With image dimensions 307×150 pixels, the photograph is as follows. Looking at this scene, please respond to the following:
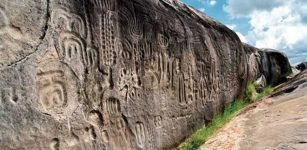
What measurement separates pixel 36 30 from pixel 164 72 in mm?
2410

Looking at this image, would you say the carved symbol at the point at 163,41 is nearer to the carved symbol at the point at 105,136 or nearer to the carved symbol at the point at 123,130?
the carved symbol at the point at 123,130

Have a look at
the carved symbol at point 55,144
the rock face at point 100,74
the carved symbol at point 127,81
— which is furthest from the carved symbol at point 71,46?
the carved symbol at point 55,144

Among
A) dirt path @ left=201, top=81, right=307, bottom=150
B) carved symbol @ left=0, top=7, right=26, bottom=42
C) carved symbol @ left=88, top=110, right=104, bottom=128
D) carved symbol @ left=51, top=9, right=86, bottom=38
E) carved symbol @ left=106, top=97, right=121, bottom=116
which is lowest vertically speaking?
dirt path @ left=201, top=81, right=307, bottom=150

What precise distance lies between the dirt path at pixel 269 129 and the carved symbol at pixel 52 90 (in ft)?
7.36

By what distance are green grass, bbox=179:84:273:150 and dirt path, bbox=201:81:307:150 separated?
0.13m

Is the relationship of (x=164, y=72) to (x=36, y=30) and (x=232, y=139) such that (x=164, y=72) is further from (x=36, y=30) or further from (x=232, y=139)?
(x=36, y=30)

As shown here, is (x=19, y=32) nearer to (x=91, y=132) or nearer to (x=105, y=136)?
(x=91, y=132)

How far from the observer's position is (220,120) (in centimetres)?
748

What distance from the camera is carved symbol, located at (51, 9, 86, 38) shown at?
171 inches

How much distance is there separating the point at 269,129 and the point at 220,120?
1.65m

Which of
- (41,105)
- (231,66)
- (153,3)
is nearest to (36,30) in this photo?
(41,105)

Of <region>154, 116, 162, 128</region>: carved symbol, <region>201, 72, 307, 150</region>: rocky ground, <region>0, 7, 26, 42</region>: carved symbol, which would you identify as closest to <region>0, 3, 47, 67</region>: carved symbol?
<region>0, 7, 26, 42</region>: carved symbol

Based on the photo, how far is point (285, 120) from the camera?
20.2 ft

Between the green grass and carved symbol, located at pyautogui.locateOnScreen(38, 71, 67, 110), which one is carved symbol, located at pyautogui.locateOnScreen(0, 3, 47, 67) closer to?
carved symbol, located at pyautogui.locateOnScreen(38, 71, 67, 110)
